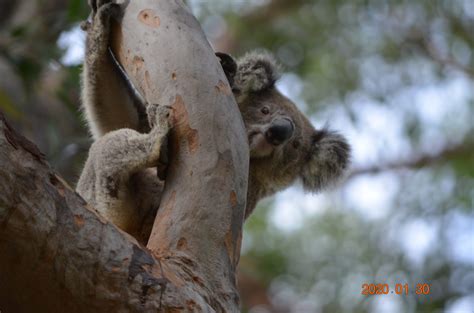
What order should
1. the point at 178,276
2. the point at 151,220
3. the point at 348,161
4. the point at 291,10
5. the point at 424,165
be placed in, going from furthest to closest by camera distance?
1. the point at 291,10
2. the point at 424,165
3. the point at 348,161
4. the point at 151,220
5. the point at 178,276

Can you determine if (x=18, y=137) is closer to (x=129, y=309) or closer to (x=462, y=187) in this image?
(x=129, y=309)

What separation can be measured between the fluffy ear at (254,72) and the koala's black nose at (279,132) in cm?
25

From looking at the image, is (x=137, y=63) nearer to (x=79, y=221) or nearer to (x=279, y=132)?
(x=79, y=221)

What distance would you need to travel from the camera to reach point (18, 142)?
2137 millimetres

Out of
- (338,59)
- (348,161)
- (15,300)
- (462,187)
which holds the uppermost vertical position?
(338,59)

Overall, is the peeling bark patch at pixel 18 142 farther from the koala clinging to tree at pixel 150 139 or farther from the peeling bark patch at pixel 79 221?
the koala clinging to tree at pixel 150 139

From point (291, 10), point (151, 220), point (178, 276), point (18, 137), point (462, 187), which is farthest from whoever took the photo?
point (291, 10)

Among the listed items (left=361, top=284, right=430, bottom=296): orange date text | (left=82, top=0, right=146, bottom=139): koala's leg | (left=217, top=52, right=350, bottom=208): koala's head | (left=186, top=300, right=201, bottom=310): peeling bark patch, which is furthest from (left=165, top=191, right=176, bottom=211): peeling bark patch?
(left=361, top=284, right=430, bottom=296): orange date text

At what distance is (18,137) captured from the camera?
7.03 feet

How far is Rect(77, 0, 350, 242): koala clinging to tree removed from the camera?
3184 mm

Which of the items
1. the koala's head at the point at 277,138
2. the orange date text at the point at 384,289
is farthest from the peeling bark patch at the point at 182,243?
the orange date text at the point at 384,289

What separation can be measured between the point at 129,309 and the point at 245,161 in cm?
75

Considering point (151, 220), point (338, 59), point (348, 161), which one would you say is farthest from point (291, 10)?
point (151, 220)

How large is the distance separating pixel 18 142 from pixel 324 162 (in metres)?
2.58
